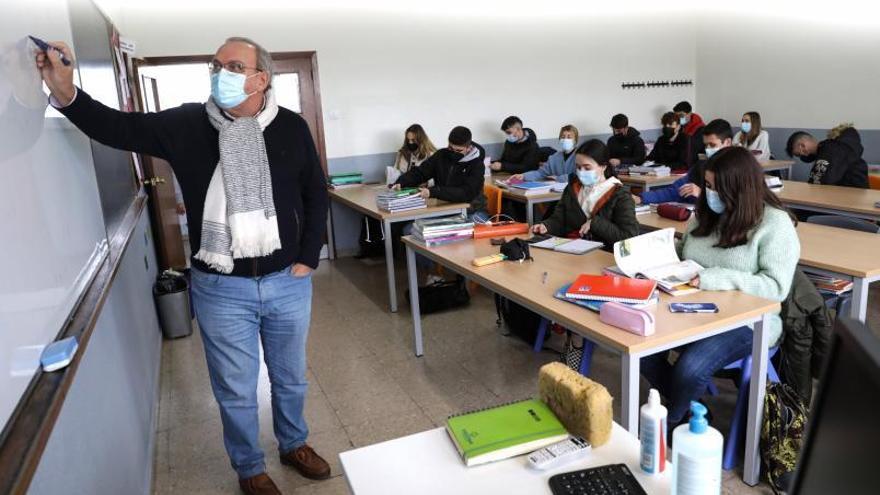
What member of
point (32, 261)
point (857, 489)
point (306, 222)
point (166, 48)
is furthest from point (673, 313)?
point (166, 48)

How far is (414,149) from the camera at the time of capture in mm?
6121

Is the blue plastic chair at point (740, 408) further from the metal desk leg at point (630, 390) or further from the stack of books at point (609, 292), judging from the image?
the metal desk leg at point (630, 390)

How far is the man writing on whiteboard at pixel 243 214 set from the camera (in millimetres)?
1940

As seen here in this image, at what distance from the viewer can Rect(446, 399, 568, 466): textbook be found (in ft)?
4.24

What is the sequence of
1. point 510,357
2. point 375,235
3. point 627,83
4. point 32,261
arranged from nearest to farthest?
point 32,261 < point 510,357 < point 375,235 < point 627,83

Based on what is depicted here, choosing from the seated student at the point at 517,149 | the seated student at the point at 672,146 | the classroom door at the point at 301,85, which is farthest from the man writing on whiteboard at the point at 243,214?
the seated student at the point at 672,146

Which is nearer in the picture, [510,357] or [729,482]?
[729,482]

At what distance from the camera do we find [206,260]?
1995 mm

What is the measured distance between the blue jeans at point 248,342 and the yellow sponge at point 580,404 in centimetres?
109

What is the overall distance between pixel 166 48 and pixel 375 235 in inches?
101

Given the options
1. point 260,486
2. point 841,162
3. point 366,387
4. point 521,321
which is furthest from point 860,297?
point 841,162

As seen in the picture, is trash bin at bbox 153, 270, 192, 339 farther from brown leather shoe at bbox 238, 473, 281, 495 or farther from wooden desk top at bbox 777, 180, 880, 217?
wooden desk top at bbox 777, 180, 880, 217

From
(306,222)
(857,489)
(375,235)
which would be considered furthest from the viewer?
(375,235)

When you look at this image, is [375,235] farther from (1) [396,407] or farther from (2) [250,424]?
(2) [250,424]
